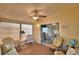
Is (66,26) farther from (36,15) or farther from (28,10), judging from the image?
(28,10)

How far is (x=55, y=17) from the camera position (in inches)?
67.9

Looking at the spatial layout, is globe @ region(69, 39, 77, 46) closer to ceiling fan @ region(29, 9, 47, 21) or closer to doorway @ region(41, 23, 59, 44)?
doorway @ region(41, 23, 59, 44)

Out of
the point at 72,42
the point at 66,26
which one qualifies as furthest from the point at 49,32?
the point at 72,42

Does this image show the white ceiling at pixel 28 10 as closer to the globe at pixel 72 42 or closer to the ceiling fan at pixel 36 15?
the ceiling fan at pixel 36 15

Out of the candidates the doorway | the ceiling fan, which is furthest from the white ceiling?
the doorway

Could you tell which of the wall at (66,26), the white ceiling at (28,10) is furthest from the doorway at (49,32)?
the white ceiling at (28,10)

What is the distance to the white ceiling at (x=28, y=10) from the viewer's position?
1.69 metres

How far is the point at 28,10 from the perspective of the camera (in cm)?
171

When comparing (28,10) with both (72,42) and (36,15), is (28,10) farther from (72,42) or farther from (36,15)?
(72,42)

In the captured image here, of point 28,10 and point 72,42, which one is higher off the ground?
point 28,10

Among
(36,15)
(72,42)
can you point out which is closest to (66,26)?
(72,42)

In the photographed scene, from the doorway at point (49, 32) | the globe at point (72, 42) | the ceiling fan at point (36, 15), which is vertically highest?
the ceiling fan at point (36, 15)

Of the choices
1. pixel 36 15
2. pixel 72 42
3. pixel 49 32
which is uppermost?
pixel 36 15
